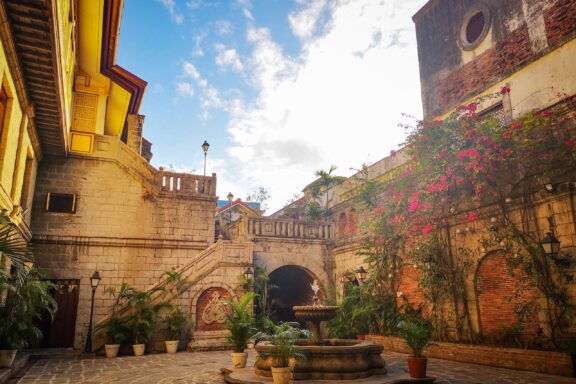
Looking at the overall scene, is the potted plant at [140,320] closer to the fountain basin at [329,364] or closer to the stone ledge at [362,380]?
the stone ledge at [362,380]

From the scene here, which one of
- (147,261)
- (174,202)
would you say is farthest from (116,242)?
(174,202)

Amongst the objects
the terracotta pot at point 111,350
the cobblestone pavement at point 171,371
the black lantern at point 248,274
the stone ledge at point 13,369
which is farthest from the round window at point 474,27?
the stone ledge at point 13,369

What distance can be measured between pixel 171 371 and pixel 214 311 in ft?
17.6

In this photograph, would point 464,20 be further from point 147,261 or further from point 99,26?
point 147,261

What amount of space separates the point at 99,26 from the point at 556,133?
531 inches

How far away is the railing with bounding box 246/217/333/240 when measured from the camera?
1778 centimetres

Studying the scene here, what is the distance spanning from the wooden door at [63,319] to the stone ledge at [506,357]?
11.1 meters

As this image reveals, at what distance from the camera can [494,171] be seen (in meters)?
10.4

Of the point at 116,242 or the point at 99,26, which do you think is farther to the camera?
the point at 116,242

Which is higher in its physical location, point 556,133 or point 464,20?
point 464,20

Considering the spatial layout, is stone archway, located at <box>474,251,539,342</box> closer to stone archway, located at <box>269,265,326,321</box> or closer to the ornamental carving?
the ornamental carving

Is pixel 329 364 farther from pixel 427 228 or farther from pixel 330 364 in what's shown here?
pixel 427 228

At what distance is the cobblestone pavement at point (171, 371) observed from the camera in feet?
26.3

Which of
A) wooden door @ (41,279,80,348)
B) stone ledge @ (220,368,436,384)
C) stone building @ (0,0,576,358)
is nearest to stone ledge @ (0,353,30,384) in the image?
stone building @ (0,0,576,358)
